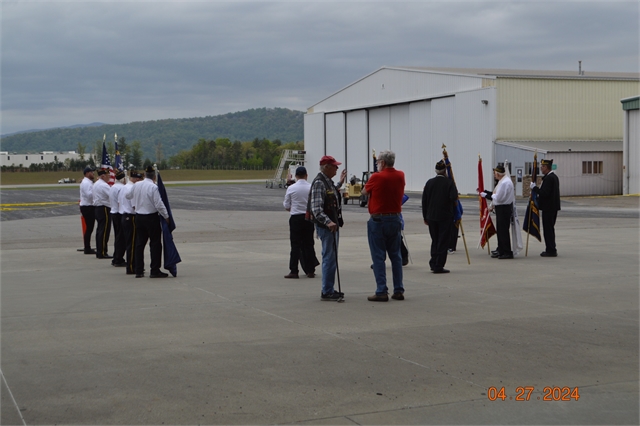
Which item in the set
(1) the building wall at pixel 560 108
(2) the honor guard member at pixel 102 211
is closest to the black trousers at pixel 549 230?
(2) the honor guard member at pixel 102 211

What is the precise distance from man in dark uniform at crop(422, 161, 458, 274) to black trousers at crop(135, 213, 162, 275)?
4772mm

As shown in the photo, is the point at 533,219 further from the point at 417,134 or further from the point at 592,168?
A: the point at 417,134

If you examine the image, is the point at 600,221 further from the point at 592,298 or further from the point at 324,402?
the point at 324,402

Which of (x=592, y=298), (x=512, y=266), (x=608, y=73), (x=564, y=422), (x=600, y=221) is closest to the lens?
(x=564, y=422)

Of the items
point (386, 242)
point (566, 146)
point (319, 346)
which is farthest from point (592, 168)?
point (319, 346)

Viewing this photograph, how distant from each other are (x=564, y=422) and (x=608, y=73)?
60.3 metres

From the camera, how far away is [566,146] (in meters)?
46.0

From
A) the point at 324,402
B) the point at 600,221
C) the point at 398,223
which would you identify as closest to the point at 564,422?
the point at 324,402

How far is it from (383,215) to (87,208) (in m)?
9.90

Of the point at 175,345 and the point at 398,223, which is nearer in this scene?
the point at 175,345

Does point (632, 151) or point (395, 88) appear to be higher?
point (395, 88)

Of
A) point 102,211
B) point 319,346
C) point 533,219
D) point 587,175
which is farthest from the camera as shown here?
point 587,175

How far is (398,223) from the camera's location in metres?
10.4

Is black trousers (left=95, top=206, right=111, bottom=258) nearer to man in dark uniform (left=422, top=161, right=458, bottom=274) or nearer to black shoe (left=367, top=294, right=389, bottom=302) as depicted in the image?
man in dark uniform (left=422, top=161, right=458, bottom=274)
